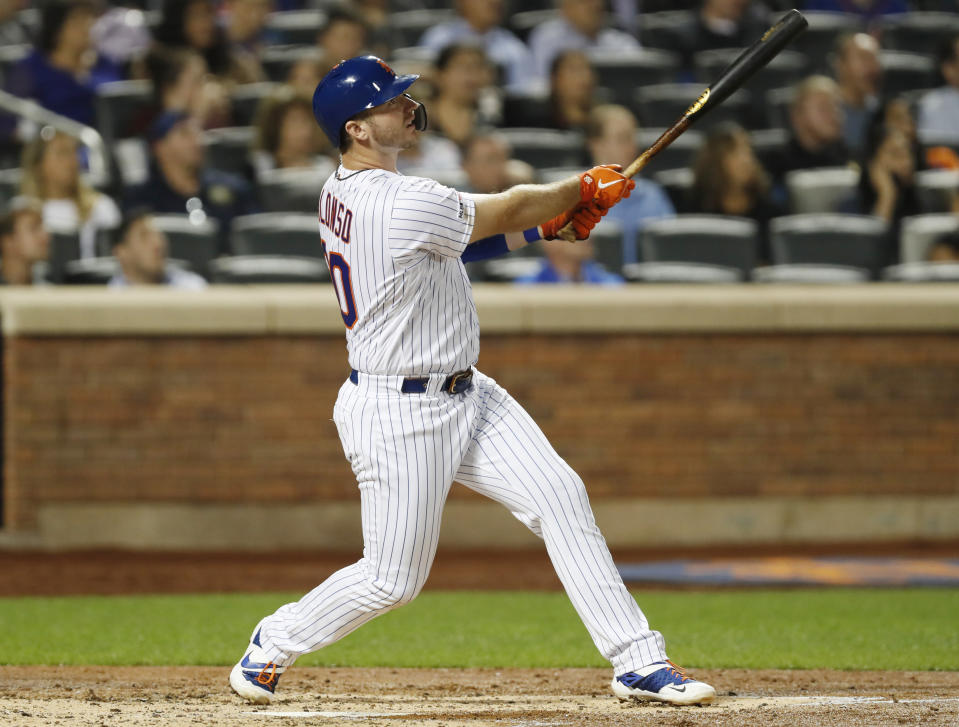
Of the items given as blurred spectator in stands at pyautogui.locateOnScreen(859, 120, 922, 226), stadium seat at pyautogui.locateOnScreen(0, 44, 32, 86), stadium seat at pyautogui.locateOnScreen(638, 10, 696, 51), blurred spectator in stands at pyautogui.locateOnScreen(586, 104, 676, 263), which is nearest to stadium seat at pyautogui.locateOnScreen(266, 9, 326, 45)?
stadium seat at pyautogui.locateOnScreen(0, 44, 32, 86)

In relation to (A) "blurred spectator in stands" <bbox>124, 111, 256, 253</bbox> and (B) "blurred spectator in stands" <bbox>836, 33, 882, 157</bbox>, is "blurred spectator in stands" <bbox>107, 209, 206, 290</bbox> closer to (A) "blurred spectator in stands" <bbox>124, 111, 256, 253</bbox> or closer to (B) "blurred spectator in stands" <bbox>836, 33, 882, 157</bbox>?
(A) "blurred spectator in stands" <bbox>124, 111, 256, 253</bbox>

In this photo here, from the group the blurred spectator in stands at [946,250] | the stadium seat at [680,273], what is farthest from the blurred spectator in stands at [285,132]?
the blurred spectator in stands at [946,250]

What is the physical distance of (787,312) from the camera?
26.9 feet

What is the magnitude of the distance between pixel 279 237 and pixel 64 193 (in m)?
1.40

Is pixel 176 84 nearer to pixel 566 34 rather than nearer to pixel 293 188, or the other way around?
pixel 293 188

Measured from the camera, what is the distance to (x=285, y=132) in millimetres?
8938

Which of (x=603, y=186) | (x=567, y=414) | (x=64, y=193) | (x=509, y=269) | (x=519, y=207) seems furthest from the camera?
A: (x=64, y=193)

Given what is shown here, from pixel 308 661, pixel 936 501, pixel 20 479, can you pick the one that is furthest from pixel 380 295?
pixel 936 501

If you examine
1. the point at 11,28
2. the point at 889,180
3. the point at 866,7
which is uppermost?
the point at 866,7

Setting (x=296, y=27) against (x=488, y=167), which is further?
(x=296, y=27)

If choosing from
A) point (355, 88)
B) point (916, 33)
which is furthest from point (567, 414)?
point (916, 33)

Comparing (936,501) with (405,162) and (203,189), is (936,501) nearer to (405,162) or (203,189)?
(405,162)

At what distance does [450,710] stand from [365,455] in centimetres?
77

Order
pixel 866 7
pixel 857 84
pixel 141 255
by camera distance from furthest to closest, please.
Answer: pixel 866 7
pixel 857 84
pixel 141 255
